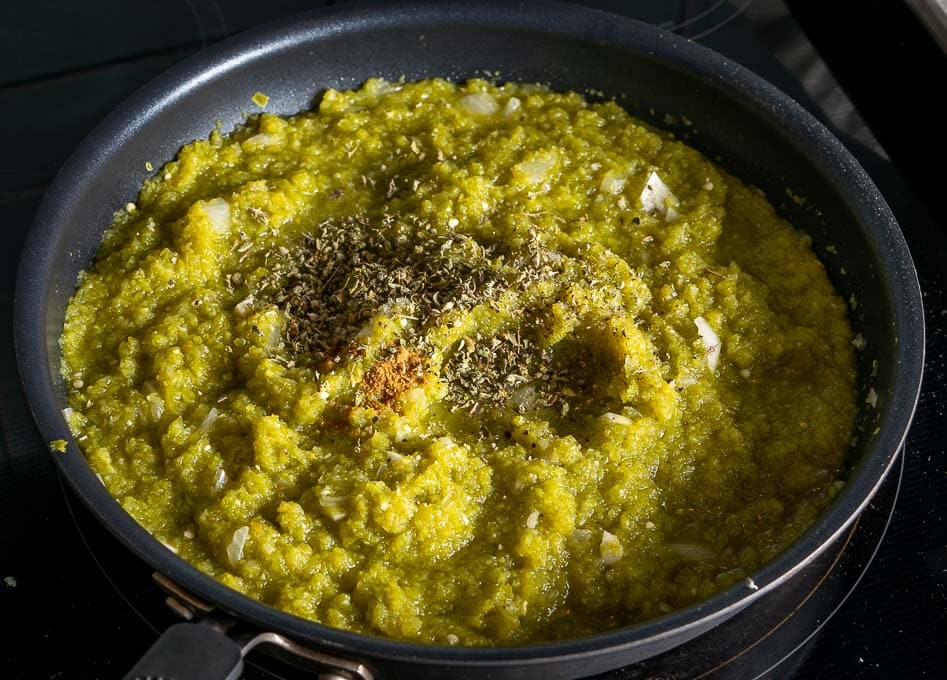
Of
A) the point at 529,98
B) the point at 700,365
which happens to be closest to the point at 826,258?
the point at 700,365

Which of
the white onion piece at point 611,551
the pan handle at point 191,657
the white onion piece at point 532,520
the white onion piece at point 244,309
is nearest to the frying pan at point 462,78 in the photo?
the pan handle at point 191,657

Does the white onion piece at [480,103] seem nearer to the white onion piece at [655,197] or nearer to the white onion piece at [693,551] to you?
the white onion piece at [655,197]

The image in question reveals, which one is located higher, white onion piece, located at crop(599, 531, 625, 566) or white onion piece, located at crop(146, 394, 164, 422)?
white onion piece, located at crop(146, 394, 164, 422)

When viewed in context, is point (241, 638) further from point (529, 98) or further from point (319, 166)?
point (529, 98)

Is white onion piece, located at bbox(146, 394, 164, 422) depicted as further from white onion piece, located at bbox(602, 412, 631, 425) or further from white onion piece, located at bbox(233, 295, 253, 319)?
white onion piece, located at bbox(602, 412, 631, 425)

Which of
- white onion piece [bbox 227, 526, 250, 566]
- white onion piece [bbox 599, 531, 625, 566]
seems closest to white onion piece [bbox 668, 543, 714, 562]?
white onion piece [bbox 599, 531, 625, 566]

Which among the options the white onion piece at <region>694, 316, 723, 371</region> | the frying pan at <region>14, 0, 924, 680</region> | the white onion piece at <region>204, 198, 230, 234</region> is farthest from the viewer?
the white onion piece at <region>204, 198, 230, 234</region>
